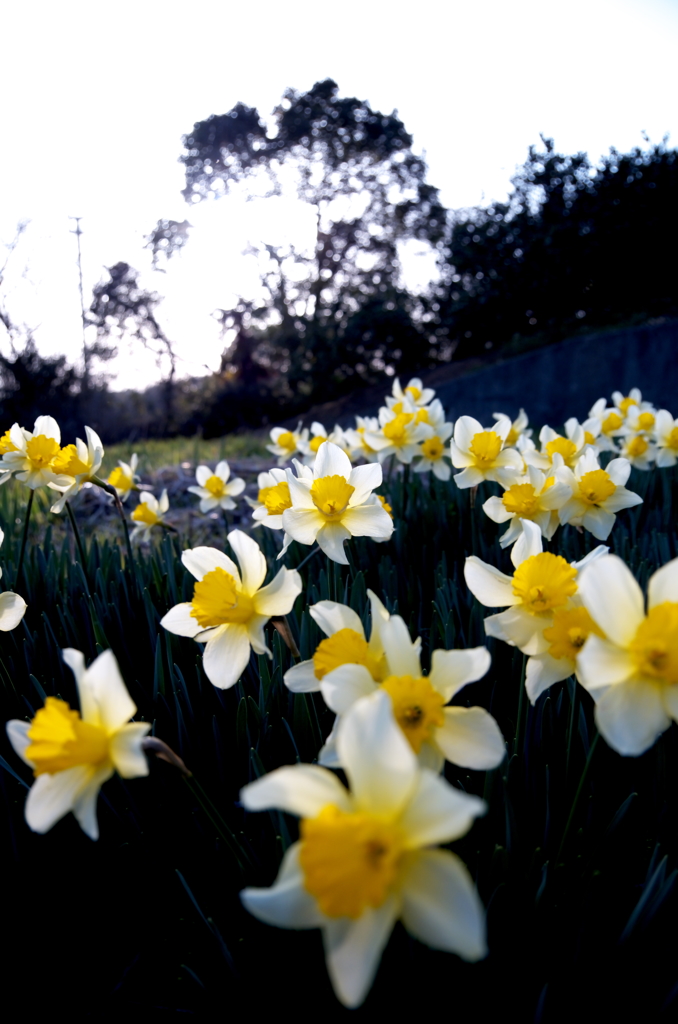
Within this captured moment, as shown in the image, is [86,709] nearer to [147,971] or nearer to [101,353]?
[147,971]

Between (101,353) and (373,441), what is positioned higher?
(101,353)

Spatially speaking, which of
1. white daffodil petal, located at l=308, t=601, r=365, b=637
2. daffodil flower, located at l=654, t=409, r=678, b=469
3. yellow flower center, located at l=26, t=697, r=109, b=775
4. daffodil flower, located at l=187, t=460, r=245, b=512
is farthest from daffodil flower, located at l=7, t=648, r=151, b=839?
daffodil flower, located at l=654, t=409, r=678, b=469

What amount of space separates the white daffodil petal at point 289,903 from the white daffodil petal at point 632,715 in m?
0.31

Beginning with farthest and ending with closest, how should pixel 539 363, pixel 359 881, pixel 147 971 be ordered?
1. pixel 539 363
2. pixel 147 971
3. pixel 359 881

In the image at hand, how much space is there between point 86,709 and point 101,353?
44.4ft

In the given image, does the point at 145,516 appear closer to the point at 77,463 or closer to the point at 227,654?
the point at 77,463

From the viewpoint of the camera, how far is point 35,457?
1591 millimetres

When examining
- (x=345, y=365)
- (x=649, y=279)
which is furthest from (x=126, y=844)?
(x=345, y=365)

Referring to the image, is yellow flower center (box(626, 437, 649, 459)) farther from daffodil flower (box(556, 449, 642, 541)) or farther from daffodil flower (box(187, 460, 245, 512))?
daffodil flower (box(187, 460, 245, 512))

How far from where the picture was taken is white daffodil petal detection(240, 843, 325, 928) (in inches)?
19.8

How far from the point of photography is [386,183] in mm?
13977

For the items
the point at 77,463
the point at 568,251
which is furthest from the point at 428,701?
the point at 568,251

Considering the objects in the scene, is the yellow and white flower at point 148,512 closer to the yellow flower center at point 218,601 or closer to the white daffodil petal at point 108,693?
the yellow flower center at point 218,601

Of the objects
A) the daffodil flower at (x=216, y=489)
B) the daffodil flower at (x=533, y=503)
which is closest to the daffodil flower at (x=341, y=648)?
the daffodil flower at (x=533, y=503)
